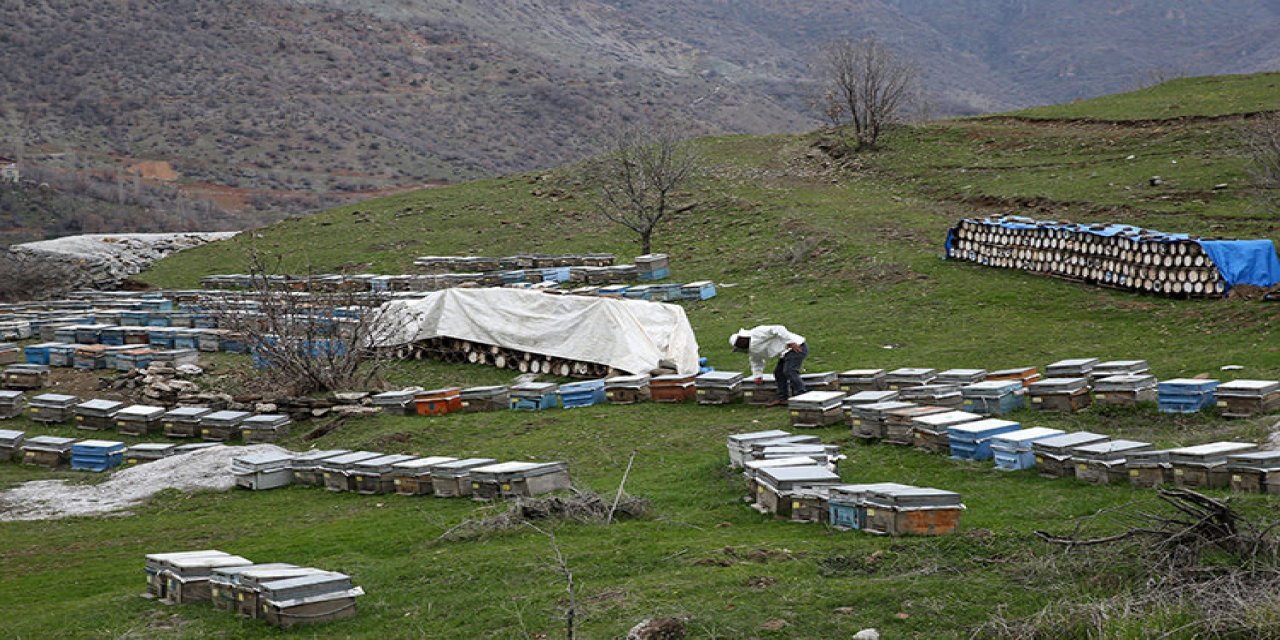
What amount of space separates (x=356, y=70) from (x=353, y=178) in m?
25.2

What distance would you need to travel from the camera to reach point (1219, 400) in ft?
56.5

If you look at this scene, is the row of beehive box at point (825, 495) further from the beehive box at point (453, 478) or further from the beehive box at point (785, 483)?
the beehive box at point (453, 478)

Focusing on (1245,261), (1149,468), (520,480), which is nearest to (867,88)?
(1245,261)

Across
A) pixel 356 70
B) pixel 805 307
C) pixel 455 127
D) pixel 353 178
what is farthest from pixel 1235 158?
pixel 356 70

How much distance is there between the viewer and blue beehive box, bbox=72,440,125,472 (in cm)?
2186

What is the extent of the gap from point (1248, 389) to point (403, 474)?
12261mm

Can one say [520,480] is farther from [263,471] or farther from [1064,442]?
[1064,442]

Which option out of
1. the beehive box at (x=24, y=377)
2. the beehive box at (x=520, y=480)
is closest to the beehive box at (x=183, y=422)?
the beehive box at (x=24, y=377)

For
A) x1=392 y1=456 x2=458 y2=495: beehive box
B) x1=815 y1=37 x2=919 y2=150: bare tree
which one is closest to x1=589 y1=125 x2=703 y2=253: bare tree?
x1=815 y1=37 x2=919 y2=150: bare tree

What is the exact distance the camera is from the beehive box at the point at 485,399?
24.7 metres

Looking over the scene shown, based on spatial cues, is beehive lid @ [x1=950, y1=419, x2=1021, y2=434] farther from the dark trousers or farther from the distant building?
the distant building

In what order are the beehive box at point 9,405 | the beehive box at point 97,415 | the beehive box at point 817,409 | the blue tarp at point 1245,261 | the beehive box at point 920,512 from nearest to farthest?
the beehive box at point 920,512, the beehive box at point 817,409, the beehive box at point 97,415, the beehive box at point 9,405, the blue tarp at point 1245,261

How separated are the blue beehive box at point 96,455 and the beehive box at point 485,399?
6.63 metres

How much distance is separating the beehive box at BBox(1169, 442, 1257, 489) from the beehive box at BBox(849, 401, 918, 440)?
4.73m
